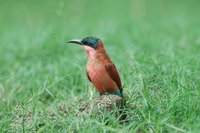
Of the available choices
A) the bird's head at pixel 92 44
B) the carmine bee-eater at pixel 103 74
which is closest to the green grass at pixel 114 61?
the carmine bee-eater at pixel 103 74

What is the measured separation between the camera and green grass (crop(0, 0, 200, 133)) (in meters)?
5.96

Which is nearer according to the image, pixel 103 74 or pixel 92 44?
pixel 103 74

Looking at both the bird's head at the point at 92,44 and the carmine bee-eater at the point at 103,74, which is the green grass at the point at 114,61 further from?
the bird's head at the point at 92,44

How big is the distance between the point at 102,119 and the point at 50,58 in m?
3.42

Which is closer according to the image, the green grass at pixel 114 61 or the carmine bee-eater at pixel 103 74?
the green grass at pixel 114 61

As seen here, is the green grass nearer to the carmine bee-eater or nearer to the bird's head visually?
the carmine bee-eater

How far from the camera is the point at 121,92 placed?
21.6ft

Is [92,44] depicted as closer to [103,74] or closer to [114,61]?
[103,74]

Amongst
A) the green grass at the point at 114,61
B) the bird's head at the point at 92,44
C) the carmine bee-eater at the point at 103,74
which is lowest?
the green grass at the point at 114,61

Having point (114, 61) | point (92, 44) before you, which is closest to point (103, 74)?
point (92, 44)

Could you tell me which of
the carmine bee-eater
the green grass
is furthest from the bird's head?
the green grass

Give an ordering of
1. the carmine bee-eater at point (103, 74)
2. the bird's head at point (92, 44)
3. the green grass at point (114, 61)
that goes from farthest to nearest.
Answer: the bird's head at point (92, 44)
the carmine bee-eater at point (103, 74)
the green grass at point (114, 61)

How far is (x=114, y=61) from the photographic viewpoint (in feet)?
28.2

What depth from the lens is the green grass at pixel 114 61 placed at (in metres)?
5.96
